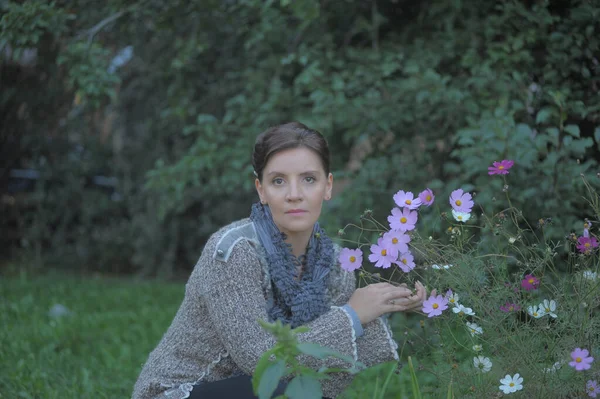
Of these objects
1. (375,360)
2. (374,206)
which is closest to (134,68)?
(374,206)

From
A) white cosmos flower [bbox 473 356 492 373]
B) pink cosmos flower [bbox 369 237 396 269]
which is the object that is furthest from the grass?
white cosmos flower [bbox 473 356 492 373]

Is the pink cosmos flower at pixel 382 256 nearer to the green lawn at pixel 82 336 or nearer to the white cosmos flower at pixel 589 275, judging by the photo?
the green lawn at pixel 82 336

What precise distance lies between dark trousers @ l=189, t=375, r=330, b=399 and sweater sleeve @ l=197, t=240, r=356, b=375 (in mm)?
119

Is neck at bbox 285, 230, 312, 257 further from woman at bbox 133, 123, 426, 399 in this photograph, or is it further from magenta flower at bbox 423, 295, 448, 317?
magenta flower at bbox 423, 295, 448, 317

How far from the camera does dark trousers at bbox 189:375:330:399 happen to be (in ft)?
6.48

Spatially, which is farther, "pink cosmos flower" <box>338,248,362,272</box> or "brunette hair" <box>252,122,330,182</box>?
"brunette hair" <box>252,122,330,182</box>

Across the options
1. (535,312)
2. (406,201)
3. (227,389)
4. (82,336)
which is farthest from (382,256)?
(82,336)

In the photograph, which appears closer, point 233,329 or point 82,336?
point 233,329

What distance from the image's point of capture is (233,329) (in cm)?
185

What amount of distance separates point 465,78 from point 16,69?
418 cm

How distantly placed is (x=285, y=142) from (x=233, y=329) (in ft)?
1.83

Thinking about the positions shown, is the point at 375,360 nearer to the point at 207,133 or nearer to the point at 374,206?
the point at 374,206

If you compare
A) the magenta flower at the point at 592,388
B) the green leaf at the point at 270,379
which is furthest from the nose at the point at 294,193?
the magenta flower at the point at 592,388

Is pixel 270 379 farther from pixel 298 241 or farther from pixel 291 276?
pixel 298 241
